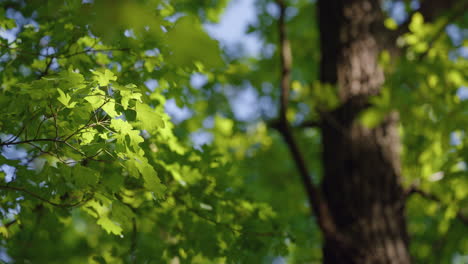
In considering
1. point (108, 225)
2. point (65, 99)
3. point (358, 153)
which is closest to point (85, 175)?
point (65, 99)

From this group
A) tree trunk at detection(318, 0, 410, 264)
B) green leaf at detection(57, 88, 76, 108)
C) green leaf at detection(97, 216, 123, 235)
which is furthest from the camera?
tree trunk at detection(318, 0, 410, 264)

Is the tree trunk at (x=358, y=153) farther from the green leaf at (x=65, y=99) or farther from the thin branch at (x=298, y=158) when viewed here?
the green leaf at (x=65, y=99)

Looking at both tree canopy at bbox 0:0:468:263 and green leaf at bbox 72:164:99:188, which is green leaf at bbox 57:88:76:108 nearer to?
tree canopy at bbox 0:0:468:263

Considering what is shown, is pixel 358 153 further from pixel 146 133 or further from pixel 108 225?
pixel 108 225

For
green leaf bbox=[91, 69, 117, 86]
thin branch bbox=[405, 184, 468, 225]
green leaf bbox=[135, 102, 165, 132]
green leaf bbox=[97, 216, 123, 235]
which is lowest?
green leaf bbox=[97, 216, 123, 235]

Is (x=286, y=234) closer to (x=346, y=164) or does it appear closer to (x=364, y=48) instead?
(x=346, y=164)

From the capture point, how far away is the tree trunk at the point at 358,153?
2703mm

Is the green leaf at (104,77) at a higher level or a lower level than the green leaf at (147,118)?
higher

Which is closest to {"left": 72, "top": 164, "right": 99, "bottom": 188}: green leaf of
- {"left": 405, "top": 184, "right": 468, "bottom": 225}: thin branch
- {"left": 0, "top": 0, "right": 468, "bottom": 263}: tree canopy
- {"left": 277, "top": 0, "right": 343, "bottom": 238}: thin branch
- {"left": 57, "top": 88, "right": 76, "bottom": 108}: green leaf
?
{"left": 0, "top": 0, "right": 468, "bottom": 263}: tree canopy

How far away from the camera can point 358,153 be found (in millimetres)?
2908

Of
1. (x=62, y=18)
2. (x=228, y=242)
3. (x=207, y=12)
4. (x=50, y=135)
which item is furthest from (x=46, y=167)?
(x=207, y=12)

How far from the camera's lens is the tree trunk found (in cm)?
270

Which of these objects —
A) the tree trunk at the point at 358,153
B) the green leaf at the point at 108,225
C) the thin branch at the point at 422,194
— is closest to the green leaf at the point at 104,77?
the green leaf at the point at 108,225

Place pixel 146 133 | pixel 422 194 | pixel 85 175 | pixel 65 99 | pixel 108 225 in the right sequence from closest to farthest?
pixel 65 99 < pixel 85 175 < pixel 108 225 < pixel 146 133 < pixel 422 194
